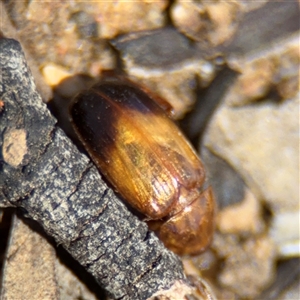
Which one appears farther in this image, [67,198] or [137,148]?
[137,148]

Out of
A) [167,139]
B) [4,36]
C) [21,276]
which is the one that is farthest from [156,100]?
[21,276]

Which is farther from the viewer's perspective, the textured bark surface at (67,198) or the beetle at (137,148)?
the beetle at (137,148)

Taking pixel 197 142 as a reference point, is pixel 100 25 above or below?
above

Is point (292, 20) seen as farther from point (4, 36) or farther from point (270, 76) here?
point (4, 36)
